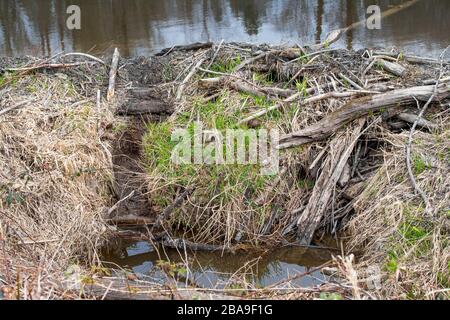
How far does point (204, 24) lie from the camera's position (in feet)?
30.2

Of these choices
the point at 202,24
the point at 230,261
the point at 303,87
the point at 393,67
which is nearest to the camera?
the point at 230,261

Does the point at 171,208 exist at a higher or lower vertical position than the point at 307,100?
lower

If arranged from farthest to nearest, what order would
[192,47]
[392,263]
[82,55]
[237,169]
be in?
[192,47] → [82,55] → [237,169] → [392,263]

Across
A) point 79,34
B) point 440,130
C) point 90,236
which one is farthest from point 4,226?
point 79,34

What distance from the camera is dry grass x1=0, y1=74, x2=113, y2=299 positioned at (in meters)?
4.00

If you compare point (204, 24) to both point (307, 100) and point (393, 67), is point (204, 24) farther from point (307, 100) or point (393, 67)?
point (307, 100)

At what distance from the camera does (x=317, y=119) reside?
5.01 meters

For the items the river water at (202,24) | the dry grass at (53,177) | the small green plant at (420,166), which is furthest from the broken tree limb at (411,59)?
the dry grass at (53,177)

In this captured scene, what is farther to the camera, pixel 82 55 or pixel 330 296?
pixel 82 55

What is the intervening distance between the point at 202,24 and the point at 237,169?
5061 mm

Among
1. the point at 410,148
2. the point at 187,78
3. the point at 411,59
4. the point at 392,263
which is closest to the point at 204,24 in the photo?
the point at 187,78

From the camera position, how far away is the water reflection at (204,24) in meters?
7.99

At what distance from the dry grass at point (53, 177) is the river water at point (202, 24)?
2758 mm

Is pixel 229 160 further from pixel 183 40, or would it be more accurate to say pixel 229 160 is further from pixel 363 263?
pixel 183 40
